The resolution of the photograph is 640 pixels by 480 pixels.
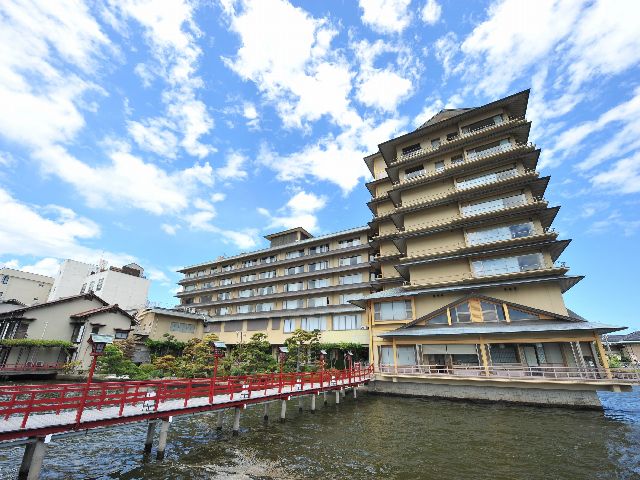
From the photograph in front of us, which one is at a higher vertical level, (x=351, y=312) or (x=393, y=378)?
(x=351, y=312)

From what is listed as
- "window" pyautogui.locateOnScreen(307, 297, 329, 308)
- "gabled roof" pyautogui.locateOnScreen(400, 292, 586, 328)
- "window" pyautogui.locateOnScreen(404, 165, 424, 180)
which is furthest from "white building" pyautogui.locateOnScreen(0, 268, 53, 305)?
"gabled roof" pyautogui.locateOnScreen(400, 292, 586, 328)

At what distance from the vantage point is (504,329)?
24.6 m

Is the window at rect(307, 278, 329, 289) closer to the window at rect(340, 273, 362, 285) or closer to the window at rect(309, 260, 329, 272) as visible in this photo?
the window at rect(309, 260, 329, 272)

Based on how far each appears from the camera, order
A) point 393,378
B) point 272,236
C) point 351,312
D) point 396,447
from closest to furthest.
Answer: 1. point 396,447
2. point 393,378
3. point 351,312
4. point 272,236

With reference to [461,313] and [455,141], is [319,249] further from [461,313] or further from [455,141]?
[461,313]

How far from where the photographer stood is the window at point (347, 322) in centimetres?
4406

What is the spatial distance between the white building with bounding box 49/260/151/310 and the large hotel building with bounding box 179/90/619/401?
36339 mm

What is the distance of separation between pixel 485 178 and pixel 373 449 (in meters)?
29.6

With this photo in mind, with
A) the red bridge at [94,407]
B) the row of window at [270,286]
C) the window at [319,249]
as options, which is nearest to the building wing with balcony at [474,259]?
the row of window at [270,286]

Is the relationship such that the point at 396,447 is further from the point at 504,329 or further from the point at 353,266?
the point at 353,266

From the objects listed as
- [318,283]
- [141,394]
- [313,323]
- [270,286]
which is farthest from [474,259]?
[270,286]

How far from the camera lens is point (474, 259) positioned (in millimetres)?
31656

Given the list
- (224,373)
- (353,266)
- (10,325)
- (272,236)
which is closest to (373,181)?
(353,266)

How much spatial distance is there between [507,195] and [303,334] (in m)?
26.7
